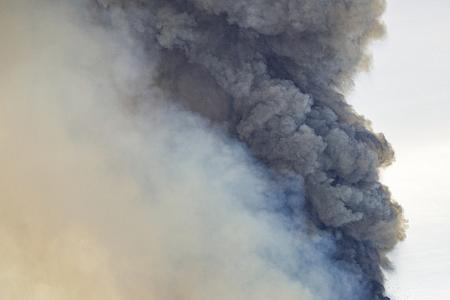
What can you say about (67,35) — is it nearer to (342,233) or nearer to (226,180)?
(226,180)

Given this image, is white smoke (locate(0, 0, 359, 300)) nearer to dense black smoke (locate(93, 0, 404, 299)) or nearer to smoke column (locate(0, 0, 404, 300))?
smoke column (locate(0, 0, 404, 300))

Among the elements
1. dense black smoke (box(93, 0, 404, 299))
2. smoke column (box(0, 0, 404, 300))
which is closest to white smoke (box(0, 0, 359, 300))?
smoke column (box(0, 0, 404, 300))

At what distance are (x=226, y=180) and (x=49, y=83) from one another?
22.3 ft

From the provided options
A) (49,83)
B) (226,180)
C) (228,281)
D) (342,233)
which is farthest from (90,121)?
(342,233)

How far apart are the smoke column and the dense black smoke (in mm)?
59

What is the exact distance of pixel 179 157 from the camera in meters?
33.3

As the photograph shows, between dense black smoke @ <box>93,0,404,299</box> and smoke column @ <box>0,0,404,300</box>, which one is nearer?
dense black smoke @ <box>93,0,404,299</box>

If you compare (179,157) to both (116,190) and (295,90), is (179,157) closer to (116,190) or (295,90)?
(116,190)

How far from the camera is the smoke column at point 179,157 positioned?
1278 inches

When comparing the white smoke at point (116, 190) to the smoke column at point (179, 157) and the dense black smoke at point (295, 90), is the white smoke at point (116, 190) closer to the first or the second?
the smoke column at point (179, 157)

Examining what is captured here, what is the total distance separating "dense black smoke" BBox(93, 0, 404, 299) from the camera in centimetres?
3234

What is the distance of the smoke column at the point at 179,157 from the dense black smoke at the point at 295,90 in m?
0.06

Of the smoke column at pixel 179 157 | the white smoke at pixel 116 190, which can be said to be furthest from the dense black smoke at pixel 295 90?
the white smoke at pixel 116 190

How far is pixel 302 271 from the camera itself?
33.2 m
